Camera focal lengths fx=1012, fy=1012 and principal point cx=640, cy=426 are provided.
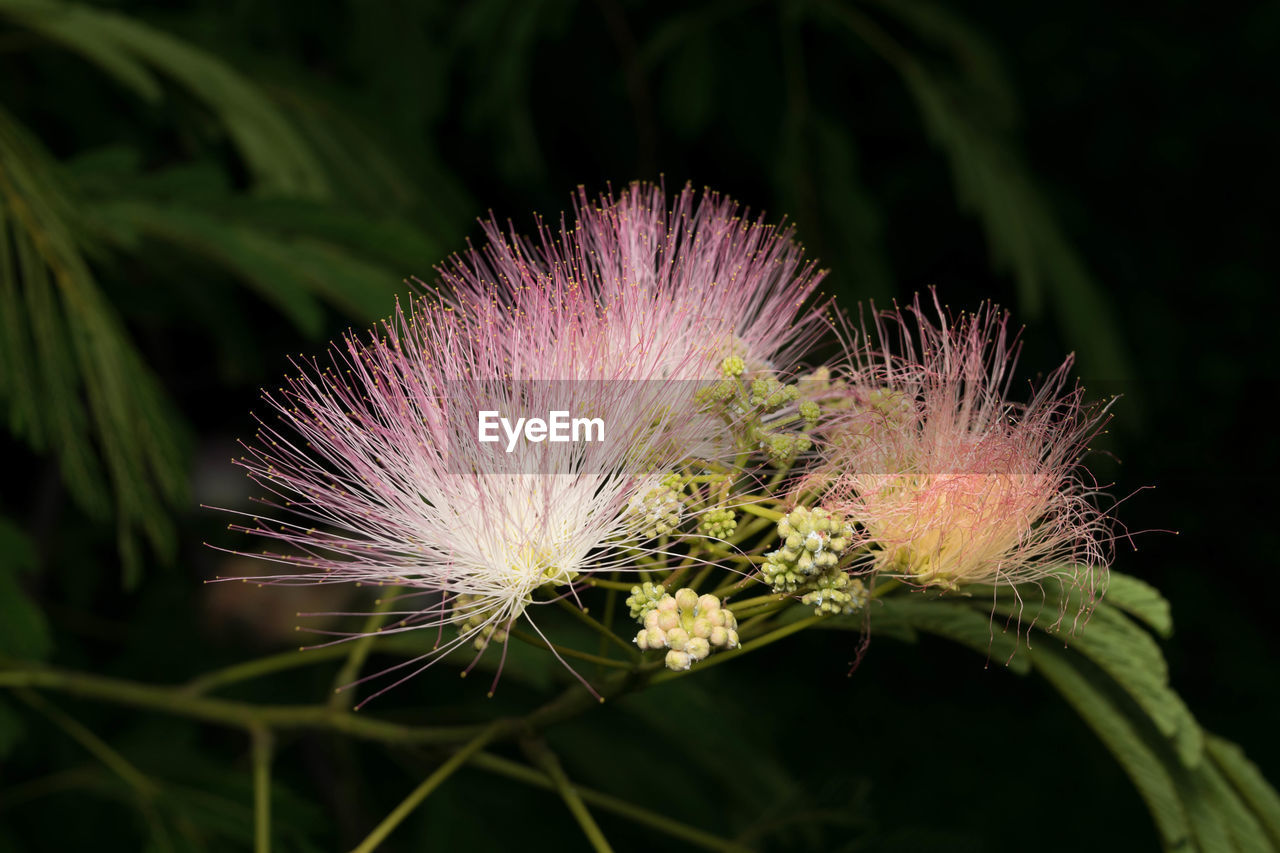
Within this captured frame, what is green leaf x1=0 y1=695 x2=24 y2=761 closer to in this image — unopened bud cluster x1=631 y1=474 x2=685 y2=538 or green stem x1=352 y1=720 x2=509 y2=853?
green stem x1=352 y1=720 x2=509 y2=853

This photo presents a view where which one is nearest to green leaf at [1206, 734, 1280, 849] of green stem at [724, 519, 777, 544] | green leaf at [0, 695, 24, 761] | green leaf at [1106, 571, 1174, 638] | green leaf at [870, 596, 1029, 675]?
green leaf at [1106, 571, 1174, 638]

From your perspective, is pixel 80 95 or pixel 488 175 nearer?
pixel 80 95

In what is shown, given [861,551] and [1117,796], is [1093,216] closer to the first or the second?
[1117,796]

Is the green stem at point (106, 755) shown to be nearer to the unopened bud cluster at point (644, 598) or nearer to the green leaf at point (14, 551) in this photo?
the green leaf at point (14, 551)

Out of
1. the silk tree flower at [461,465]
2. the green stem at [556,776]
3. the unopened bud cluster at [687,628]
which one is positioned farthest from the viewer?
the green stem at [556,776]

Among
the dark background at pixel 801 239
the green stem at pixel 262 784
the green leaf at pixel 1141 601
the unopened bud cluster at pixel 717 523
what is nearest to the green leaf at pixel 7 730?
the dark background at pixel 801 239

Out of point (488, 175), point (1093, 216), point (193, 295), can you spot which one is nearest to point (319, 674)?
point (193, 295)
